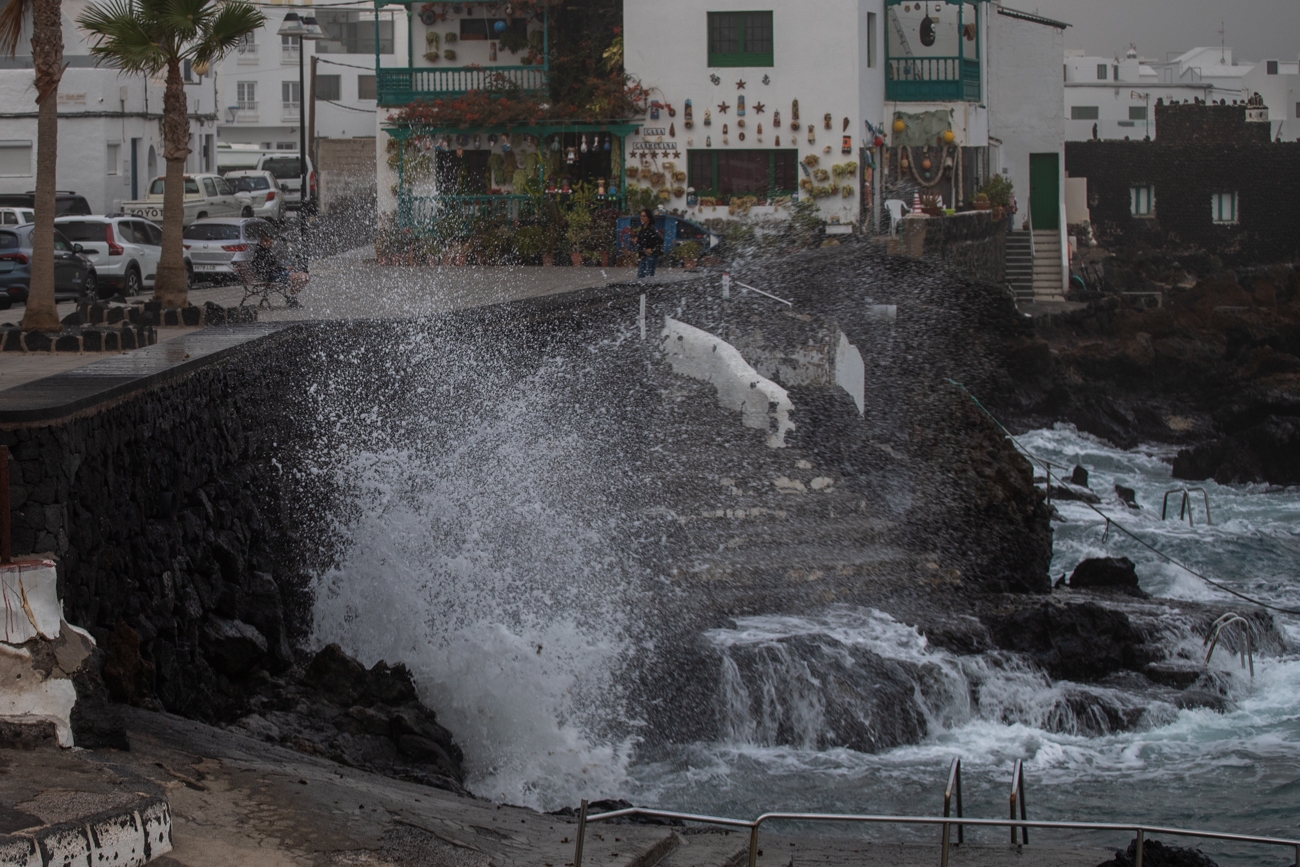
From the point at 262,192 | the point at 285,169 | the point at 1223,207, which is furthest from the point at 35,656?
the point at 1223,207

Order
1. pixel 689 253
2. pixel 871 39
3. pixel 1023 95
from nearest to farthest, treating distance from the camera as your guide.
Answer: pixel 689 253, pixel 871 39, pixel 1023 95

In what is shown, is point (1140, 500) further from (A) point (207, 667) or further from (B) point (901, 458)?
(A) point (207, 667)

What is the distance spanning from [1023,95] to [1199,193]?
46.3 feet

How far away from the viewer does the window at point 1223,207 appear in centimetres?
4909

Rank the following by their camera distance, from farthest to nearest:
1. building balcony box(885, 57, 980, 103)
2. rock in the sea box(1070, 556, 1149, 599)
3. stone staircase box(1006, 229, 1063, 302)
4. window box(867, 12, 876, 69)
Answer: stone staircase box(1006, 229, 1063, 302) → building balcony box(885, 57, 980, 103) → window box(867, 12, 876, 69) → rock in the sea box(1070, 556, 1149, 599)

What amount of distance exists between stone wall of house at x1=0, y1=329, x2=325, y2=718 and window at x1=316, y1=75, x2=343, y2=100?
130 ft

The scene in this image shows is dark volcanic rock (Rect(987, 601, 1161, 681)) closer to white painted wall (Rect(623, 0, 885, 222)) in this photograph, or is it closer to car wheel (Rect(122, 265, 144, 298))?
white painted wall (Rect(623, 0, 885, 222))

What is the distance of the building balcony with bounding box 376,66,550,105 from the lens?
2653 cm

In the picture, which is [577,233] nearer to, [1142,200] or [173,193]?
[173,193]

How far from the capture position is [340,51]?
53844 mm

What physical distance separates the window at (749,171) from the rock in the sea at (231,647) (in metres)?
16.9

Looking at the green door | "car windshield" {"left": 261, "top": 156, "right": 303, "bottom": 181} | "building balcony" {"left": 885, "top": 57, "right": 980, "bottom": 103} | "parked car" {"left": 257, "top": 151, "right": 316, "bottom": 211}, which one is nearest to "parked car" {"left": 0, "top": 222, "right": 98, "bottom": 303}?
"building balcony" {"left": 885, "top": 57, "right": 980, "bottom": 103}

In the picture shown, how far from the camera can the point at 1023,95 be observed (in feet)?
124

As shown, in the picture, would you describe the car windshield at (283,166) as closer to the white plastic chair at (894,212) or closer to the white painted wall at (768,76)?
the white painted wall at (768,76)
